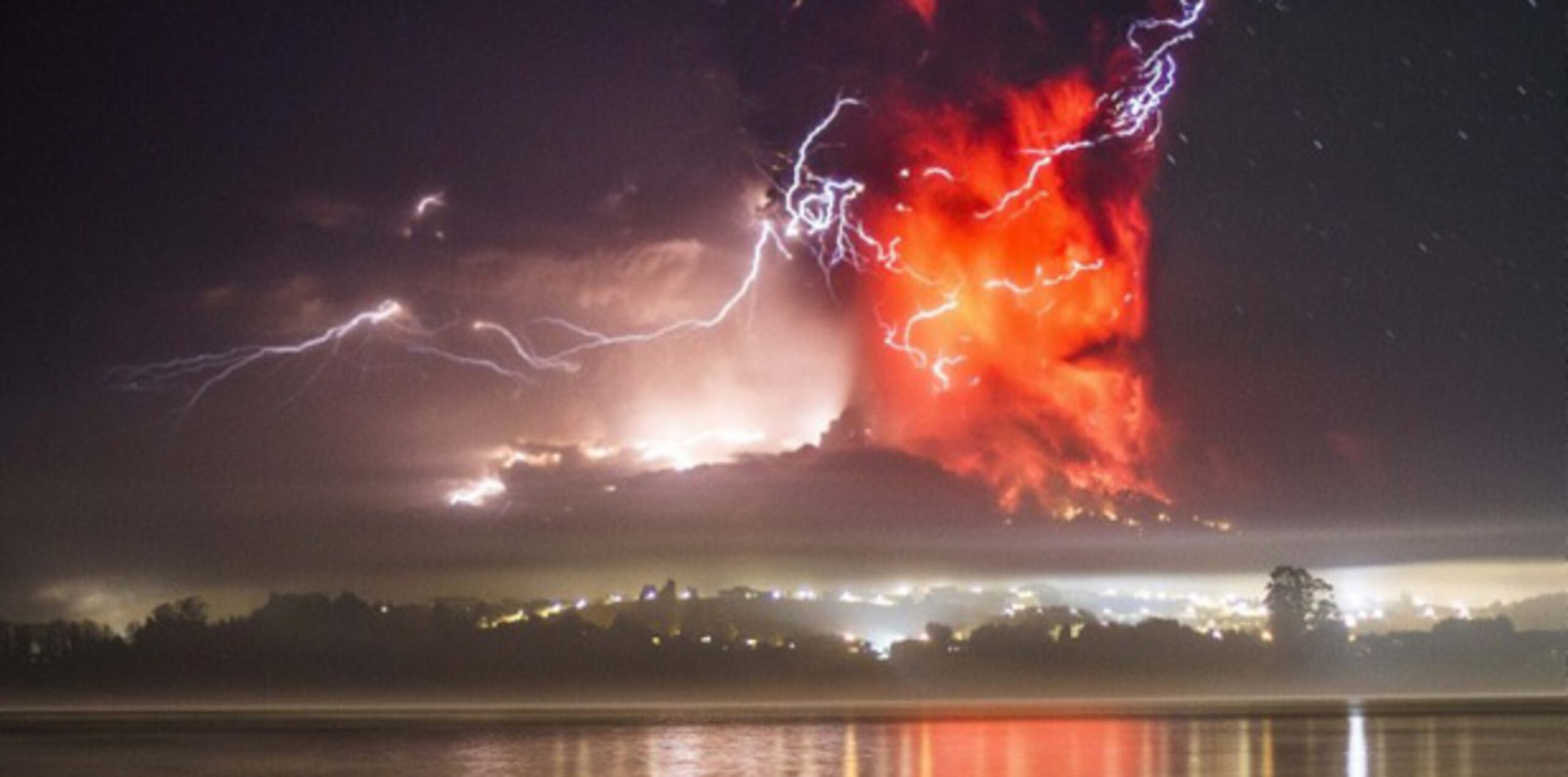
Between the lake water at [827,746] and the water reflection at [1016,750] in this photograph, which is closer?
the water reflection at [1016,750]

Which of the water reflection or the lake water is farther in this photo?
the lake water

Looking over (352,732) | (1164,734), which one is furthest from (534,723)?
(1164,734)

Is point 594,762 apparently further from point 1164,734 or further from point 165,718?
point 165,718

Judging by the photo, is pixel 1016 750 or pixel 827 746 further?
pixel 827 746
